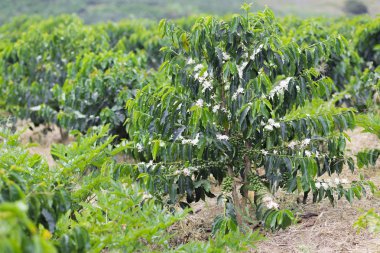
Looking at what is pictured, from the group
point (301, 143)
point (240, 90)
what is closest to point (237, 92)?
point (240, 90)

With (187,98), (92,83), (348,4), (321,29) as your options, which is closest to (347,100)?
(321,29)

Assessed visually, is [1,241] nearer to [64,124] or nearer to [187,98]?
[187,98]

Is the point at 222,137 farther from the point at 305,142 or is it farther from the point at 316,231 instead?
the point at 316,231

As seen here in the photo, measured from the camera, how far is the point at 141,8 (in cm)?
2405

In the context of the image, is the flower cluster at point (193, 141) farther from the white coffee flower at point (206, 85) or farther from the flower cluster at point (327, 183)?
the flower cluster at point (327, 183)

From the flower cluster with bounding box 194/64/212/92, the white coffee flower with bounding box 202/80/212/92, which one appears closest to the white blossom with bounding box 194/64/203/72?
the flower cluster with bounding box 194/64/212/92

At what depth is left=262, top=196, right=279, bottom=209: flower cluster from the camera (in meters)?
4.03

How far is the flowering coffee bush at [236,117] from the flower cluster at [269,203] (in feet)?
0.05

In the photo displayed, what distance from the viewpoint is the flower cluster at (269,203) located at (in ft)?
13.2

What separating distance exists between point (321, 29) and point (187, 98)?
14.6ft

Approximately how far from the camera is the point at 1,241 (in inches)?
71.9

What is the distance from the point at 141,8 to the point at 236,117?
20.6m

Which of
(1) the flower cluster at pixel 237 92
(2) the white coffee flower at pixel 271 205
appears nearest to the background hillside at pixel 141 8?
(1) the flower cluster at pixel 237 92

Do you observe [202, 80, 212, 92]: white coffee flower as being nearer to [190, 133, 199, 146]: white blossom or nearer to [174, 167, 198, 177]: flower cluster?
[190, 133, 199, 146]: white blossom
